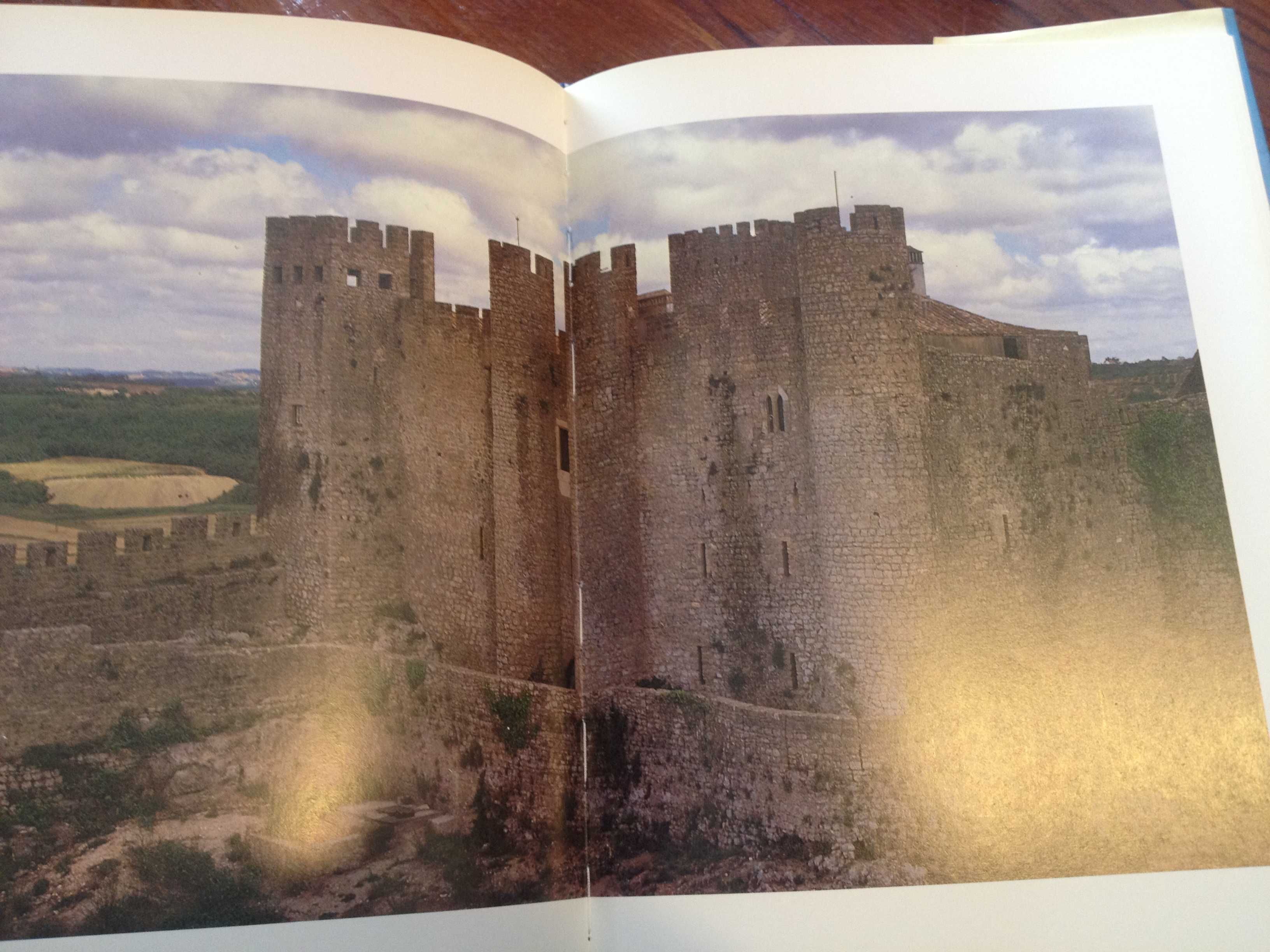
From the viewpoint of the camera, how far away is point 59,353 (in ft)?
16.8

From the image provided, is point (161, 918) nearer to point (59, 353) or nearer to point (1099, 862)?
point (59, 353)

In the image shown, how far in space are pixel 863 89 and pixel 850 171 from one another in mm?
470

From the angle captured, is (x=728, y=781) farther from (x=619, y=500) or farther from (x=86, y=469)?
(x=86, y=469)

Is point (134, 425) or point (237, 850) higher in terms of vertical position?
point (134, 425)

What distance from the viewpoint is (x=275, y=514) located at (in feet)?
17.7

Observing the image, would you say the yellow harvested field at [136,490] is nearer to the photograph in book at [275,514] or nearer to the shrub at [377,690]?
the photograph in book at [275,514]

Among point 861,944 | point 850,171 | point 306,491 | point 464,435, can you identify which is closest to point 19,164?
point 306,491

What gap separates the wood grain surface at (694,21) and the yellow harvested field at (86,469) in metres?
2.53

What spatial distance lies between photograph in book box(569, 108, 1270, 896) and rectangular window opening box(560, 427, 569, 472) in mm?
94

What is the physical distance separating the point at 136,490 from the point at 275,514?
72 cm

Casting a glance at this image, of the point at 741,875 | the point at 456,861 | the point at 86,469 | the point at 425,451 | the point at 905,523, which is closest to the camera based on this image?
the point at 456,861

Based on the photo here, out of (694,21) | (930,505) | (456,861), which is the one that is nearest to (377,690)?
(456,861)

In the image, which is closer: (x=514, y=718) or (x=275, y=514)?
(x=514, y=718)

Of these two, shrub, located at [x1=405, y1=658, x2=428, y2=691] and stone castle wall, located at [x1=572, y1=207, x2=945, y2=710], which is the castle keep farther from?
stone castle wall, located at [x1=572, y1=207, x2=945, y2=710]
